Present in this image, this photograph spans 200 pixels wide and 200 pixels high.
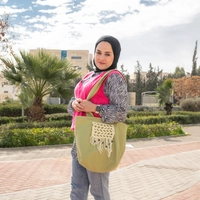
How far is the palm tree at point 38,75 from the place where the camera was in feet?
39.4

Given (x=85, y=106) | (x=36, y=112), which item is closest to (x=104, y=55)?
(x=85, y=106)

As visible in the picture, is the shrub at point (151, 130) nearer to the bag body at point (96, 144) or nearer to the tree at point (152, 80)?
the bag body at point (96, 144)

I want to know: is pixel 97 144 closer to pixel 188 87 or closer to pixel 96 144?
pixel 96 144

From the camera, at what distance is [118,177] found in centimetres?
520

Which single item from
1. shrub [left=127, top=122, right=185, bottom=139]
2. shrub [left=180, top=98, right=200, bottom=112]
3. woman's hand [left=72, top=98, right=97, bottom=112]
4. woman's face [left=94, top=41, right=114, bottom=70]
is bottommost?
shrub [left=127, top=122, right=185, bottom=139]

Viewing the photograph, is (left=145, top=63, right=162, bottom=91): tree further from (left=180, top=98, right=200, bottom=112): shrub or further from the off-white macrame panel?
the off-white macrame panel

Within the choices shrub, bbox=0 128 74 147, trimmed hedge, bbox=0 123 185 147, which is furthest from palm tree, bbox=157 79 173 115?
shrub, bbox=0 128 74 147

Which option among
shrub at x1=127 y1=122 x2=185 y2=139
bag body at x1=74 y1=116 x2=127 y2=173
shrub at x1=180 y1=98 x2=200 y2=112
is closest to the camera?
bag body at x1=74 y1=116 x2=127 y2=173

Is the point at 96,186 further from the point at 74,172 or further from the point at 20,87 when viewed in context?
the point at 20,87

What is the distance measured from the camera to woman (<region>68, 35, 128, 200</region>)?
2.37 metres

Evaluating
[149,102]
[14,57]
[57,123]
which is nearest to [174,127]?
[57,123]

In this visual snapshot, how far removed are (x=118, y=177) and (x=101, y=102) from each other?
303cm

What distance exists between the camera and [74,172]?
2.55 m

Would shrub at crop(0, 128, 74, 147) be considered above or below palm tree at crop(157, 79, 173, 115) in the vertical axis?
below
